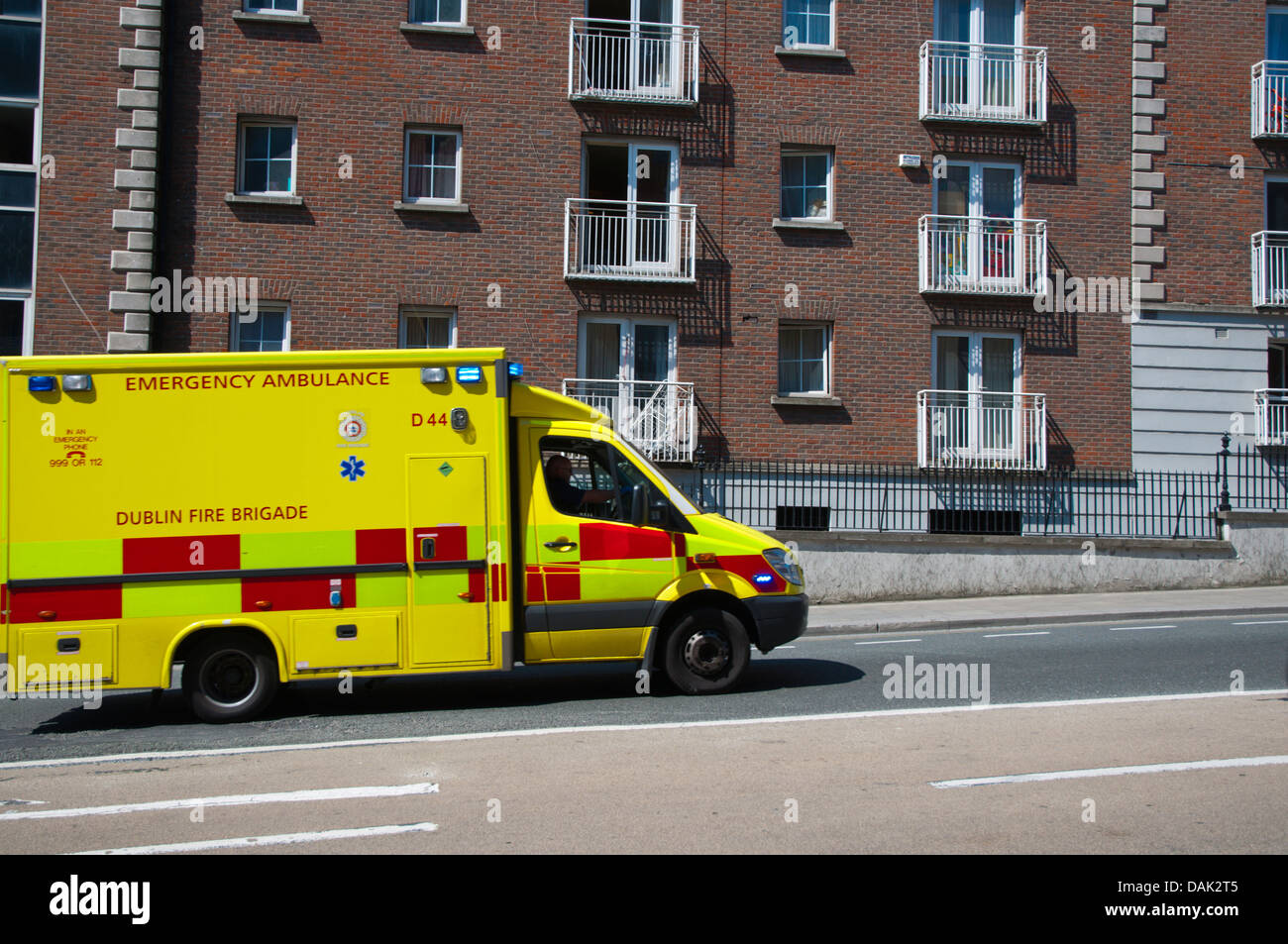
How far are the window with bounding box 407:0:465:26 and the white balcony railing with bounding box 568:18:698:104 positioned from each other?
1845mm

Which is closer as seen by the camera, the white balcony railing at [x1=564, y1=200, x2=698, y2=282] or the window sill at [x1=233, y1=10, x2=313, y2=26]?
the window sill at [x1=233, y1=10, x2=313, y2=26]

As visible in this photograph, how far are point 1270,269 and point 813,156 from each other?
811cm

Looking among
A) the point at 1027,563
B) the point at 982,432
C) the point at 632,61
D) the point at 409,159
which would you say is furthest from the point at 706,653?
the point at 632,61

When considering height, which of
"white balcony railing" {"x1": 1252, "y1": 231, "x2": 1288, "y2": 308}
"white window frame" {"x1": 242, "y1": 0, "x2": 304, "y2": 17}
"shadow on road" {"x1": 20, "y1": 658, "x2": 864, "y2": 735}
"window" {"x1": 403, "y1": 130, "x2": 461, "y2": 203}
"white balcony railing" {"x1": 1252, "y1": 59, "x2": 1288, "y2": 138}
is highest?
"white window frame" {"x1": 242, "y1": 0, "x2": 304, "y2": 17}

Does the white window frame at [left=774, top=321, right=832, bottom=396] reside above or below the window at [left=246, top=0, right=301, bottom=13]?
below

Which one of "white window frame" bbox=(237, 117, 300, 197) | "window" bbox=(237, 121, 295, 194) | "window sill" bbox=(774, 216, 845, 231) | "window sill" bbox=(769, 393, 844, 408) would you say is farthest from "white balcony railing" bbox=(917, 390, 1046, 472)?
"window" bbox=(237, 121, 295, 194)

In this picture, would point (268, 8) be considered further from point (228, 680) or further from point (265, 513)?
point (228, 680)

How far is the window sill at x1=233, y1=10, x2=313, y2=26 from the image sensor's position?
18.3m

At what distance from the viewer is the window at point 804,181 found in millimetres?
19734

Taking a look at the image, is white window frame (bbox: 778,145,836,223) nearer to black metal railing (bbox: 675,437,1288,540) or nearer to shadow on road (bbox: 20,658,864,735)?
black metal railing (bbox: 675,437,1288,540)

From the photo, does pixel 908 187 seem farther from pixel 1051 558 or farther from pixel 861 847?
pixel 861 847

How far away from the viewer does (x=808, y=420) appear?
19250mm

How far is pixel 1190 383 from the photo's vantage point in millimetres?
19844

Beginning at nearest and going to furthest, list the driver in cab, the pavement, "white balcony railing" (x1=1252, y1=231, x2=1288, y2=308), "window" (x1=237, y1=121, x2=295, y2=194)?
the driver in cab
the pavement
"window" (x1=237, y1=121, x2=295, y2=194)
"white balcony railing" (x1=1252, y1=231, x2=1288, y2=308)
